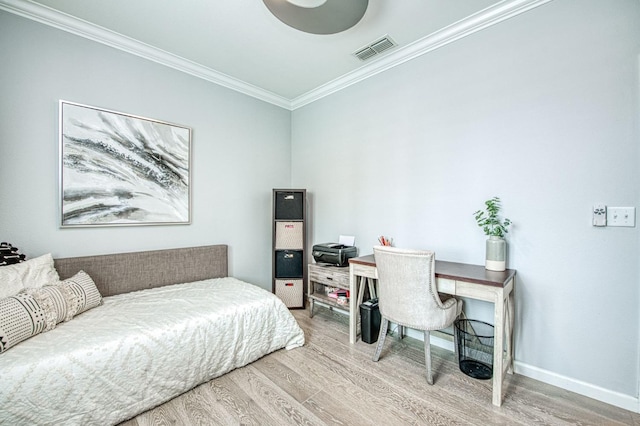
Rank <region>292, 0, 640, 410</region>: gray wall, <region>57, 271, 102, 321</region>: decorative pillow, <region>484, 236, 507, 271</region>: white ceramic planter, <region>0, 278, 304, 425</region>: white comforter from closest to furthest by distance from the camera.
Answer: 1. <region>0, 278, 304, 425</region>: white comforter
2. <region>292, 0, 640, 410</region>: gray wall
3. <region>57, 271, 102, 321</region>: decorative pillow
4. <region>484, 236, 507, 271</region>: white ceramic planter

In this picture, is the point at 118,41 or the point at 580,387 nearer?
the point at 580,387

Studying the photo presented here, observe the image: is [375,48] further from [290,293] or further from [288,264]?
[290,293]

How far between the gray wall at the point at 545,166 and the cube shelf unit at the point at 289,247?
3.74 ft

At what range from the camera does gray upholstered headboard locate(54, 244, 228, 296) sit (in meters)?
2.19

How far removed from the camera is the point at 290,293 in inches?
126

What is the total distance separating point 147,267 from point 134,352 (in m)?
1.12

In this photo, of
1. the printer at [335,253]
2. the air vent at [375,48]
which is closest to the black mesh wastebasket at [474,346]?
the printer at [335,253]

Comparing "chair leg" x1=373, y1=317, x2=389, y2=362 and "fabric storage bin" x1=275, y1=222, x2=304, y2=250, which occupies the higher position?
"fabric storage bin" x1=275, y1=222, x2=304, y2=250

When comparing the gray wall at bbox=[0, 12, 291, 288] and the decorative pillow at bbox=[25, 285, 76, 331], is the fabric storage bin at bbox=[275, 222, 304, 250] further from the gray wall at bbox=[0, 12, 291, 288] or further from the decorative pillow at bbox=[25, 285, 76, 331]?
the decorative pillow at bbox=[25, 285, 76, 331]

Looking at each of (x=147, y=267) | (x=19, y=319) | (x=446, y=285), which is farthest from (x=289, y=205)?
(x=19, y=319)

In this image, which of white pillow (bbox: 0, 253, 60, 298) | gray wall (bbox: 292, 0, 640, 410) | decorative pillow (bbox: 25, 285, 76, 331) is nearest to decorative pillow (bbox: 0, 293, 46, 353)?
decorative pillow (bbox: 25, 285, 76, 331)

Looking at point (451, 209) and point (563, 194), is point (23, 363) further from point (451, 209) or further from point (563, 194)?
point (563, 194)

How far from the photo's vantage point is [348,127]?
308cm

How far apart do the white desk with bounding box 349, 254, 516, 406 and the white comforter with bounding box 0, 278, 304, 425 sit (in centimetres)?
106
